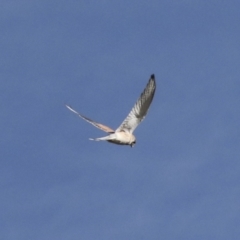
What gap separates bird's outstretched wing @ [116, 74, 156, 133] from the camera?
37.6 meters

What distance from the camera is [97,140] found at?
36906 mm

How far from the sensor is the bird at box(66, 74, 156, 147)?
37.6 m

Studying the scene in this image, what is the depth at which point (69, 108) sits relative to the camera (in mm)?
38344

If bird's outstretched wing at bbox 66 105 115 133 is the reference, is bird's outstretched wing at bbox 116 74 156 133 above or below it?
above

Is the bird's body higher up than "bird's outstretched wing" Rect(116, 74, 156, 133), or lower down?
lower down

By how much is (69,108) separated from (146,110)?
2590mm

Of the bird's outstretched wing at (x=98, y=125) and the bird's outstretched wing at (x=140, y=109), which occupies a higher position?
the bird's outstretched wing at (x=140, y=109)

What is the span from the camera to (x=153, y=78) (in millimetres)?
37531

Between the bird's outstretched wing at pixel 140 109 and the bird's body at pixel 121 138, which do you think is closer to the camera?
the bird's outstretched wing at pixel 140 109

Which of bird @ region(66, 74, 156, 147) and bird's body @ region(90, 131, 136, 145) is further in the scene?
bird's body @ region(90, 131, 136, 145)

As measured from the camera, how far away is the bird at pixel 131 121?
1480 inches

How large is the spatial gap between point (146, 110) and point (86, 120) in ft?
6.96

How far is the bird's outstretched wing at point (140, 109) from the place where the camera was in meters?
37.6

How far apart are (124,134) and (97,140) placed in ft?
6.82
